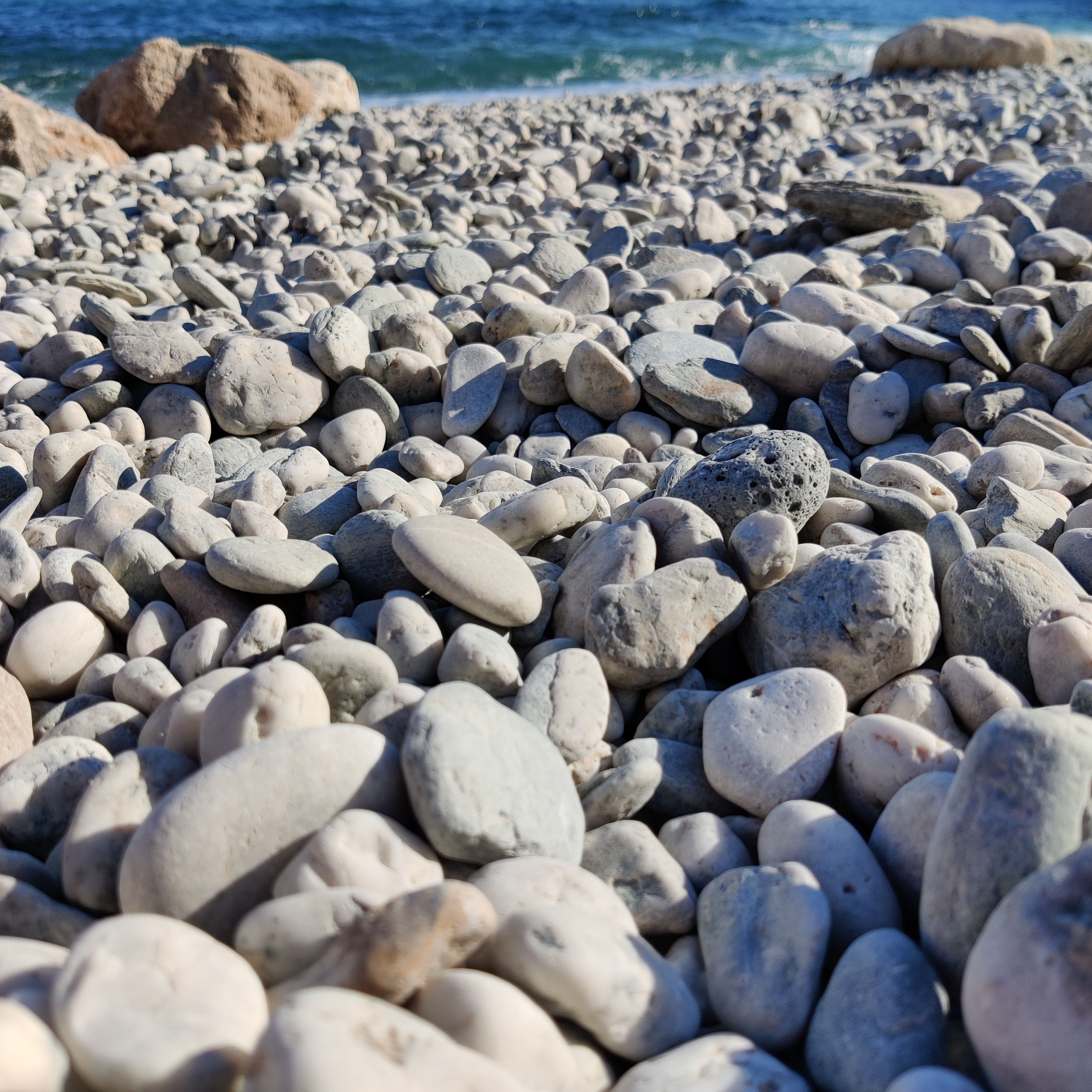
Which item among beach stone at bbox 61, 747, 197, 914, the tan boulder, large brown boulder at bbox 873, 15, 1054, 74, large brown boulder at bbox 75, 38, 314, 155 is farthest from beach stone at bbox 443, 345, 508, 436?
large brown boulder at bbox 873, 15, 1054, 74

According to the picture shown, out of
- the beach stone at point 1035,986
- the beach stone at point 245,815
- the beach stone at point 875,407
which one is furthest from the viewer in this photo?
the beach stone at point 875,407

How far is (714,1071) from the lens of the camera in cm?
107

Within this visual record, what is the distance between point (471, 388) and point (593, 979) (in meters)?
2.30

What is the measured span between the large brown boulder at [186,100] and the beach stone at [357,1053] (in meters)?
9.85

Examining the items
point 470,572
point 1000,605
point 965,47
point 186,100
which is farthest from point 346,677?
point 965,47

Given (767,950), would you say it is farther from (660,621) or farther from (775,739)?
(660,621)

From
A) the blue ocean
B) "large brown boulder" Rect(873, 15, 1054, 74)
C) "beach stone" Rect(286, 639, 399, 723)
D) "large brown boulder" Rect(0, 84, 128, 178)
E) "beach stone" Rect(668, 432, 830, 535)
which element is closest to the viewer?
"beach stone" Rect(286, 639, 399, 723)

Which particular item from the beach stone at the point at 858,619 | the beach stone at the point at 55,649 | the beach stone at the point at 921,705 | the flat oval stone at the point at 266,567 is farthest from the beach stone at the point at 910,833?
the beach stone at the point at 55,649

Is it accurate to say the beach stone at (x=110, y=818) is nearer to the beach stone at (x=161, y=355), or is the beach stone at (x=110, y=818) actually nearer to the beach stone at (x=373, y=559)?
the beach stone at (x=373, y=559)

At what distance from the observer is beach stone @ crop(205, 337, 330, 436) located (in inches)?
120

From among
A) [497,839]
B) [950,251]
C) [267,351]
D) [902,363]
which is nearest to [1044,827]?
[497,839]

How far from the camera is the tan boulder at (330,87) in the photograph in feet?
37.3

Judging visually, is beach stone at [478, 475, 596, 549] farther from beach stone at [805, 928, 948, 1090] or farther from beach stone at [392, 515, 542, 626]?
beach stone at [805, 928, 948, 1090]

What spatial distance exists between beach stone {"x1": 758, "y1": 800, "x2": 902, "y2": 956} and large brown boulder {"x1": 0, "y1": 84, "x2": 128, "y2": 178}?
8418mm
